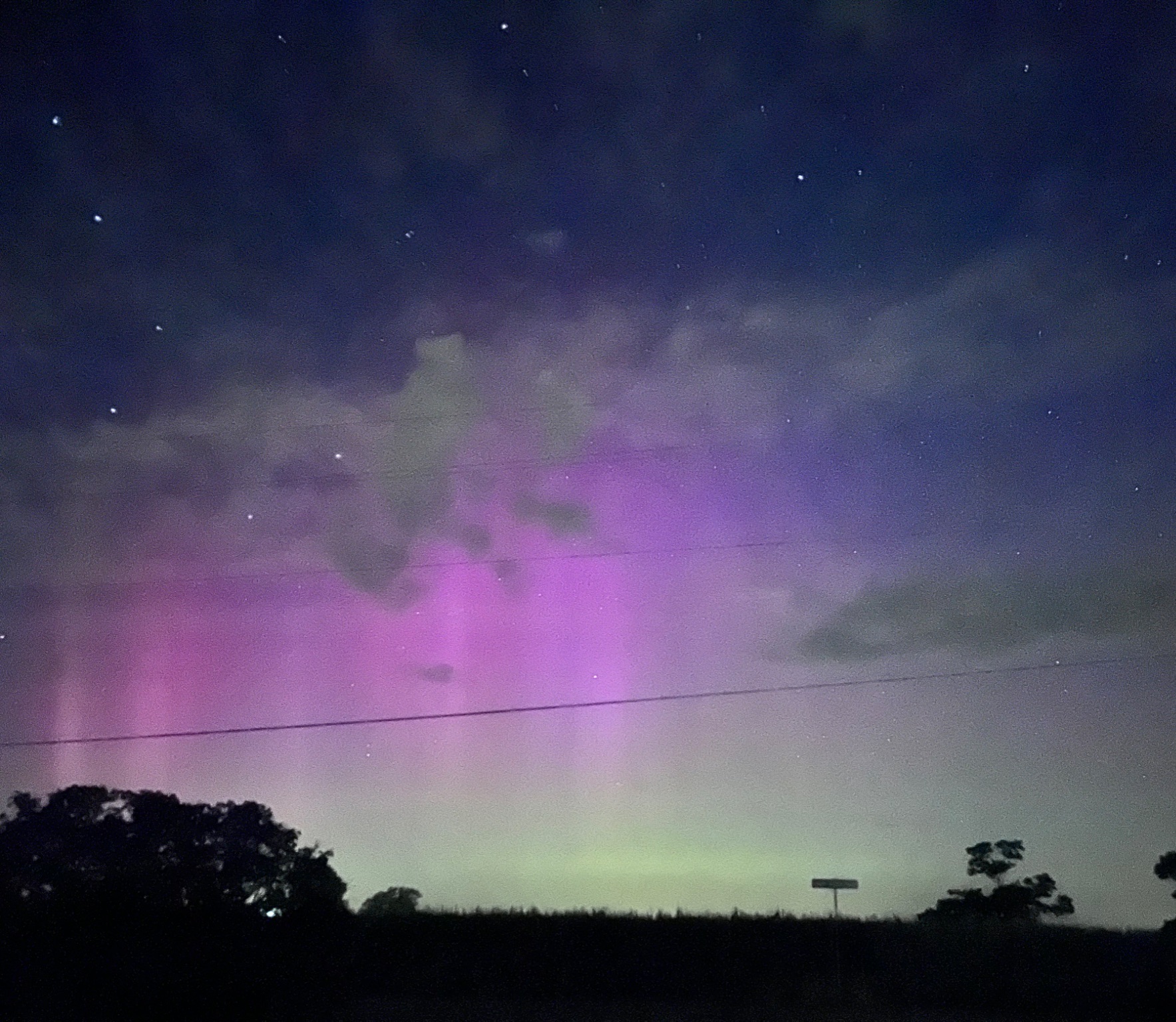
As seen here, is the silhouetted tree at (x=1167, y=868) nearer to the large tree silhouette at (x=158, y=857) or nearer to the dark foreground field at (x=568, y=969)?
the dark foreground field at (x=568, y=969)

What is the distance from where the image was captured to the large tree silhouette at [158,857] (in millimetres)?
27234

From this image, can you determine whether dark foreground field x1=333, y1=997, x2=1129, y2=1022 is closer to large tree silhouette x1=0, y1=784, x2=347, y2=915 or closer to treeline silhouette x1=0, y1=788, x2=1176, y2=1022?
treeline silhouette x1=0, y1=788, x2=1176, y2=1022

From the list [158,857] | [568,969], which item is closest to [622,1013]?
[568,969]

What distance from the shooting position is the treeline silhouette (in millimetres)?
23578

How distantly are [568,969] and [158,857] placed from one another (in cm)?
1011

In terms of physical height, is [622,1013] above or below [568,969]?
below

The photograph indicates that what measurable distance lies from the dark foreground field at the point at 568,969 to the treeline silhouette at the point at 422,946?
5cm

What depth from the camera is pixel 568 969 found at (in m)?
28.2

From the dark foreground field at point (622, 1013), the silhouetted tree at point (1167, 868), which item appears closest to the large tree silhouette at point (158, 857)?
the dark foreground field at point (622, 1013)

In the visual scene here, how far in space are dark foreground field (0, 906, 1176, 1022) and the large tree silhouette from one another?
1239 mm

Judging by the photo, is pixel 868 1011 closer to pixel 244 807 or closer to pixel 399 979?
pixel 399 979

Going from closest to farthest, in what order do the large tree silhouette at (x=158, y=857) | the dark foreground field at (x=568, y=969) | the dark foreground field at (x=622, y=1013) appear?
the dark foreground field at (x=568, y=969)
the dark foreground field at (x=622, y=1013)
the large tree silhouette at (x=158, y=857)

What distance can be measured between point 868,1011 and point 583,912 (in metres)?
8.27

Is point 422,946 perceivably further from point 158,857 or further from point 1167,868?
point 1167,868
